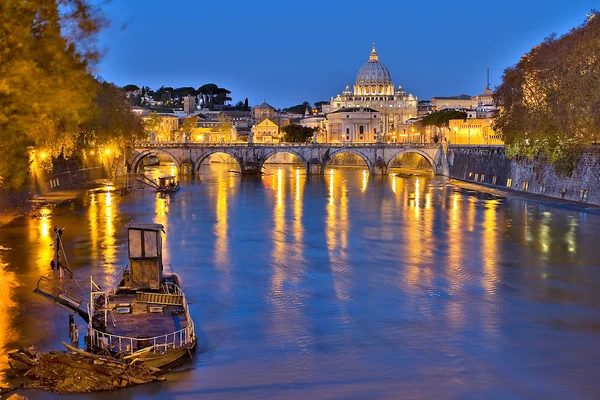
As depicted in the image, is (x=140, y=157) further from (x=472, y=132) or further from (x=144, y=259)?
(x=144, y=259)

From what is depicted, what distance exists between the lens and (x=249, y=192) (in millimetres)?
58219

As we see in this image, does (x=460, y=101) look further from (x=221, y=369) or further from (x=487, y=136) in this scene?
(x=221, y=369)

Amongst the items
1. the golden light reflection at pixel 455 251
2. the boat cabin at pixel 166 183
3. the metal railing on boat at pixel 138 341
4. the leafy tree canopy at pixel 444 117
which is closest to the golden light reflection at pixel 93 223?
the boat cabin at pixel 166 183

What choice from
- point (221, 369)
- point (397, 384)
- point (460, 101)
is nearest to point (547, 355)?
point (397, 384)

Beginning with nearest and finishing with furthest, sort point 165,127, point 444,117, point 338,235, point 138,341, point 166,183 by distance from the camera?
point 138,341
point 338,235
point 166,183
point 444,117
point 165,127

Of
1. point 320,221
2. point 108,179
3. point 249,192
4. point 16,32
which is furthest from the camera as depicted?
point 108,179

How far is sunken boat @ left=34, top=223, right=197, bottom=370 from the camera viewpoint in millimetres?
15516

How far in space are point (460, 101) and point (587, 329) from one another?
170 metres

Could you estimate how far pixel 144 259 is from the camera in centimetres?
2006

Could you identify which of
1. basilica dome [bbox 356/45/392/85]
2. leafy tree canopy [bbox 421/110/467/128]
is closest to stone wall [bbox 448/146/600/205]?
leafy tree canopy [bbox 421/110/467/128]

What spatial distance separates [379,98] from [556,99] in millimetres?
→ 132281

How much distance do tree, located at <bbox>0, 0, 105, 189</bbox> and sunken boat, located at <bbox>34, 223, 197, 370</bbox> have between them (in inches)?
323

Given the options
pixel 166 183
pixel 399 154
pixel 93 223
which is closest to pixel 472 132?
pixel 399 154

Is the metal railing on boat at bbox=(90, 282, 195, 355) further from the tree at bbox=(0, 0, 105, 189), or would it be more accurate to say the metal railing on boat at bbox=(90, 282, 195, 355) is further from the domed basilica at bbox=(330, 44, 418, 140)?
the domed basilica at bbox=(330, 44, 418, 140)
